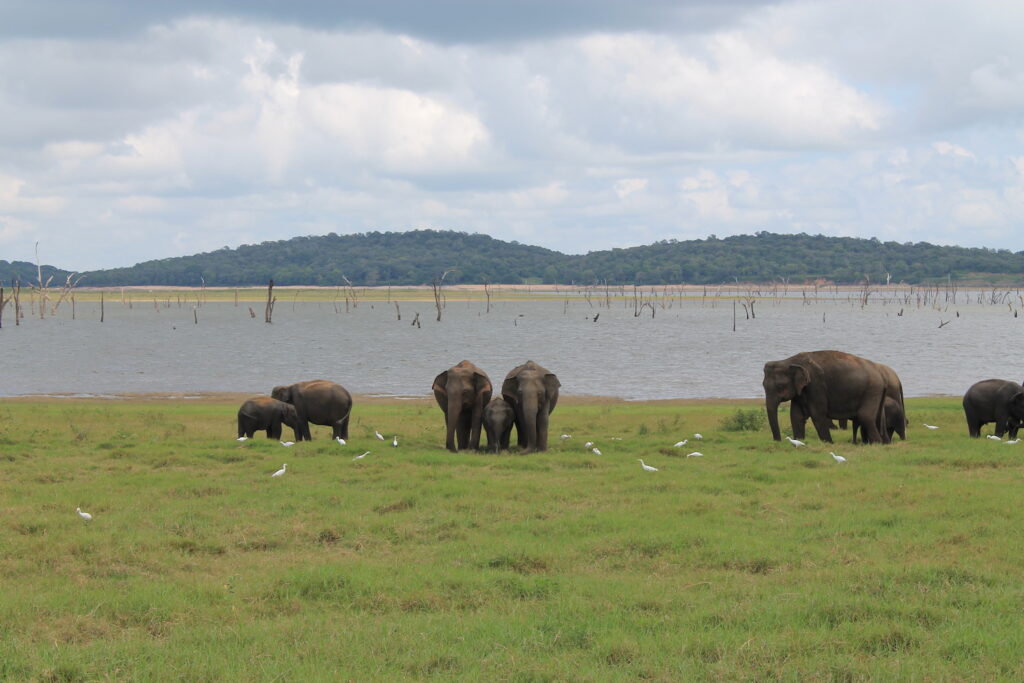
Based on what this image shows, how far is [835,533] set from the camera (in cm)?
1191

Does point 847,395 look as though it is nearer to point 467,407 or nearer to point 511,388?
point 511,388

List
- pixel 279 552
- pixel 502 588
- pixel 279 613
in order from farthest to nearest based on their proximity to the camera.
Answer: pixel 279 552 < pixel 502 588 < pixel 279 613

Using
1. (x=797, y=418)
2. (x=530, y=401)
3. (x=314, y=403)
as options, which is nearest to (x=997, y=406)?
(x=797, y=418)

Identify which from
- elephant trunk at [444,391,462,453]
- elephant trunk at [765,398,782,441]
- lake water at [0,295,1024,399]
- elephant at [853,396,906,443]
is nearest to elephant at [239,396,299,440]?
elephant trunk at [444,391,462,453]

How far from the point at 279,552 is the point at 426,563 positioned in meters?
1.96

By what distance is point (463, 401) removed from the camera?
67.5 ft

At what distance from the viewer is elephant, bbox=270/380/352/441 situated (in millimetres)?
22672

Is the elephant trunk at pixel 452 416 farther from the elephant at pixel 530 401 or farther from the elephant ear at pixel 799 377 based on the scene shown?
the elephant ear at pixel 799 377

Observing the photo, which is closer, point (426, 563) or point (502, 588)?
point (502, 588)

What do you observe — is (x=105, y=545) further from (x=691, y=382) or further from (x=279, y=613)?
(x=691, y=382)

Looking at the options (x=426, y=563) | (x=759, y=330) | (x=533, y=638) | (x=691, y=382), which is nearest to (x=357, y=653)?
(x=533, y=638)

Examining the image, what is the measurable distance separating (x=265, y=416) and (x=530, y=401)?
252 inches

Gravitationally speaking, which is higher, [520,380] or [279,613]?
[520,380]

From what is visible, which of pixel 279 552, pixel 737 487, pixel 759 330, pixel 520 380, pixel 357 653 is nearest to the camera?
pixel 357 653
